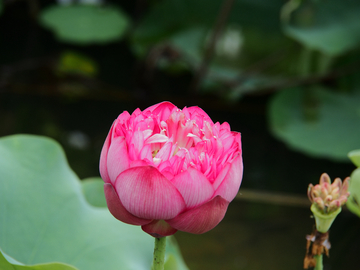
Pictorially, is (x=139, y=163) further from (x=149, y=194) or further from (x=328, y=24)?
(x=328, y=24)

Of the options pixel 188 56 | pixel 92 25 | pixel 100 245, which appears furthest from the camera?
pixel 92 25

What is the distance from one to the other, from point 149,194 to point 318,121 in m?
1.23

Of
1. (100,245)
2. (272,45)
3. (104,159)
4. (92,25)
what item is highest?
(104,159)

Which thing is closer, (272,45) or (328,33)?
(328,33)

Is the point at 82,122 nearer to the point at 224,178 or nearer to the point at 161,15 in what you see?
the point at 161,15

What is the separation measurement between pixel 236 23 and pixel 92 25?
0.71m

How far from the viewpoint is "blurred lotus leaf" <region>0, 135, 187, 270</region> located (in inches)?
16.9

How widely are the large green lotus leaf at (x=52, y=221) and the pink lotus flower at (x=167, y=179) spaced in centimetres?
22

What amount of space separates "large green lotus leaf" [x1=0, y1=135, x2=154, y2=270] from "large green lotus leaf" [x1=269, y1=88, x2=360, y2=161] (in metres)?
0.90

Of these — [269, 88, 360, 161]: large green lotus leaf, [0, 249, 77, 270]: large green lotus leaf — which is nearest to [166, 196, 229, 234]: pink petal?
[0, 249, 77, 270]: large green lotus leaf

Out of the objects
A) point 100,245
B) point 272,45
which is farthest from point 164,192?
point 272,45

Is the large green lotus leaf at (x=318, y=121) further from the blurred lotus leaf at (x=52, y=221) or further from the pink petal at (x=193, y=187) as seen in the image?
the pink petal at (x=193, y=187)

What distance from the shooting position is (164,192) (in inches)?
9.0

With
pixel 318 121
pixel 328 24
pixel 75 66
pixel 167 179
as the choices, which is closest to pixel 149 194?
pixel 167 179
